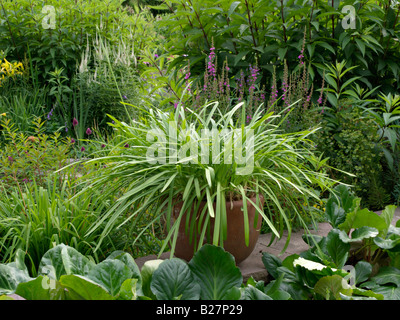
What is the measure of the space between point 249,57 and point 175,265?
8.33 ft

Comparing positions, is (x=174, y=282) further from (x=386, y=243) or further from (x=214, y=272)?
(x=386, y=243)

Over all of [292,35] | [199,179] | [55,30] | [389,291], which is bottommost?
[389,291]

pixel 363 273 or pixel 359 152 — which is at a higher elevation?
pixel 359 152

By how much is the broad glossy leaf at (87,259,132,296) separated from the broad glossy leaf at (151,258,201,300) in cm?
11

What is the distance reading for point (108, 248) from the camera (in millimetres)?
2287

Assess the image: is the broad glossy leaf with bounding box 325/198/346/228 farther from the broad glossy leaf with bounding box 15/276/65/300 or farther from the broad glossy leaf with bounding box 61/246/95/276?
the broad glossy leaf with bounding box 15/276/65/300

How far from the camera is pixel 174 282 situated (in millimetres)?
1468

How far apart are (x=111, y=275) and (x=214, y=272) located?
386mm

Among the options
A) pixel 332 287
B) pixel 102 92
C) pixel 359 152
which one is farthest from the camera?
pixel 102 92

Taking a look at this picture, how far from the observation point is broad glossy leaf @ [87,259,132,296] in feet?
4.65

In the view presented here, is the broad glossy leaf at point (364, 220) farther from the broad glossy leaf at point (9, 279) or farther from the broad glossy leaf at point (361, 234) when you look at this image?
the broad glossy leaf at point (9, 279)

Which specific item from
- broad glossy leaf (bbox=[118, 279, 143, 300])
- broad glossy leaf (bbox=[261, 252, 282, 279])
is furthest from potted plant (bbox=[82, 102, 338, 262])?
broad glossy leaf (bbox=[118, 279, 143, 300])

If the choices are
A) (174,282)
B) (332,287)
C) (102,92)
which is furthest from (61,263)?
(102,92)

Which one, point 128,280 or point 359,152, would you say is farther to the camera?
point 359,152
